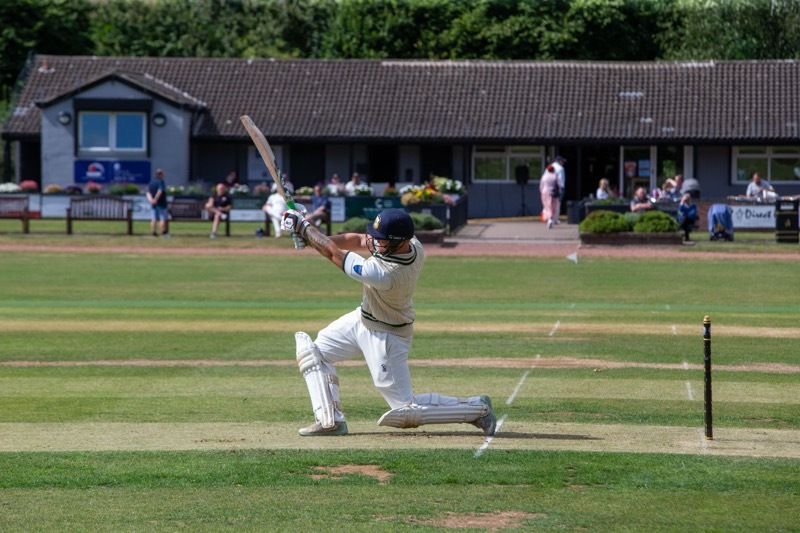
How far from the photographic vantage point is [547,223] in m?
39.9

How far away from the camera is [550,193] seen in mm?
39094

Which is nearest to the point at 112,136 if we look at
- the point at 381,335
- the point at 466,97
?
the point at 466,97

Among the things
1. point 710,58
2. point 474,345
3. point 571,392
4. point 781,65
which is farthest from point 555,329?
point 710,58

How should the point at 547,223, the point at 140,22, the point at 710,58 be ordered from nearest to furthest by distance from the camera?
the point at 547,223 < the point at 710,58 < the point at 140,22

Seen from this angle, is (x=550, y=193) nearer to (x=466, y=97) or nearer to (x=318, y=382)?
(x=466, y=97)

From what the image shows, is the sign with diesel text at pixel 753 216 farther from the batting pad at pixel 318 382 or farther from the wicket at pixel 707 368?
the batting pad at pixel 318 382

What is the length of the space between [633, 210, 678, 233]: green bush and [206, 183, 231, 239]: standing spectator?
1130cm

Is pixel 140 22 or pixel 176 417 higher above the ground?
pixel 140 22

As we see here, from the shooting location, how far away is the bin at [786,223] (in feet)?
109

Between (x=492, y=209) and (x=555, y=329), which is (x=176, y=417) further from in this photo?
(x=492, y=209)

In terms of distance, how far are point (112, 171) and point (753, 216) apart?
22.5 metres

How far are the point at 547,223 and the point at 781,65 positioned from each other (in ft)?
42.2

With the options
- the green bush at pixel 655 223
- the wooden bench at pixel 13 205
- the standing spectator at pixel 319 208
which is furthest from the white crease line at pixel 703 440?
the wooden bench at pixel 13 205

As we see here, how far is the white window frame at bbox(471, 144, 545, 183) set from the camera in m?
46.3
